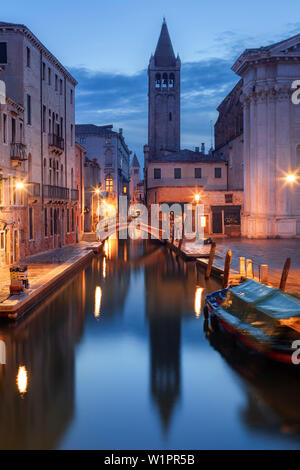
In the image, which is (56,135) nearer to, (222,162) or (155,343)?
(155,343)

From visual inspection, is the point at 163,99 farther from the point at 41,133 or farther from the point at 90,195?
the point at 41,133

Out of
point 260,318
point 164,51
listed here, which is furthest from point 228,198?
point 164,51

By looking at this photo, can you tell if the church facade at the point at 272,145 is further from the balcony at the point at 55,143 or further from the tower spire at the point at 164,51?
the tower spire at the point at 164,51

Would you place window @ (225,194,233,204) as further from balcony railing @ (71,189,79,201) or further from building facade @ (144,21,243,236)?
balcony railing @ (71,189,79,201)

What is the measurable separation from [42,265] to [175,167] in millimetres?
38346

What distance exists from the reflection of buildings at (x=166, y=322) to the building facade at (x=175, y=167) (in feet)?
54.2

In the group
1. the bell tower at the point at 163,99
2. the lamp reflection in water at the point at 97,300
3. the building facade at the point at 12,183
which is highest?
the bell tower at the point at 163,99

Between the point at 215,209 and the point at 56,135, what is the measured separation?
19606mm

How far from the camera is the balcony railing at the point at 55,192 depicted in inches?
1388

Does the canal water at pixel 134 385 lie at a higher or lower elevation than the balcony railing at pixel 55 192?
lower

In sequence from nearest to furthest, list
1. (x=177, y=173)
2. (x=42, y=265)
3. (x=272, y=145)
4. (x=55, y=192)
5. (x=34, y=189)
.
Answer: (x=42, y=265)
(x=34, y=189)
(x=55, y=192)
(x=272, y=145)
(x=177, y=173)

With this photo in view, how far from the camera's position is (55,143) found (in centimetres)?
3709

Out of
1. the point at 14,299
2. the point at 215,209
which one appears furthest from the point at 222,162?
the point at 14,299

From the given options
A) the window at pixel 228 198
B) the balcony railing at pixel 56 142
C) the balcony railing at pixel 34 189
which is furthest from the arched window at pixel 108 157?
the balcony railing at pixel 34 189
